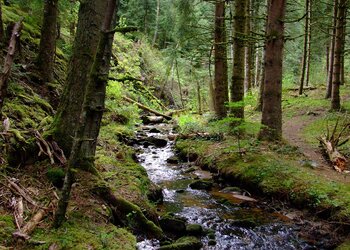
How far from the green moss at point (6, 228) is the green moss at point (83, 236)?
0.24 meters

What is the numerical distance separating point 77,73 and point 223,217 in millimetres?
3922

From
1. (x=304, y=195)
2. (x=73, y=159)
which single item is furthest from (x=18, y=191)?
(x=304, y=195)

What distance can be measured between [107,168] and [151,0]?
32223mm

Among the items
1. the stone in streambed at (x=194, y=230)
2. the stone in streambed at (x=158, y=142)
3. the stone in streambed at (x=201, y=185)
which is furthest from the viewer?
the stone in streambed at (x=158, y=142)

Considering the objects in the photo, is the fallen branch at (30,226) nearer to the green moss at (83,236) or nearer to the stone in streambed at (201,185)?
the green moss at (83,236)

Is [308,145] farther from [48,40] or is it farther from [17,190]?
[17,190]

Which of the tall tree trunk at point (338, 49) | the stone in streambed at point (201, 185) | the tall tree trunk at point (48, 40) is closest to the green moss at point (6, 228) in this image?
the stone in streambed at point (201, 185)

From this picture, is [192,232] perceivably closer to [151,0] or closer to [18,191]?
[18,191]

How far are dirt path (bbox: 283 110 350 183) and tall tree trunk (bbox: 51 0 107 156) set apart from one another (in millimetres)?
5453

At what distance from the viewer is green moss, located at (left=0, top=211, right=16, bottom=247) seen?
3470 millimetres

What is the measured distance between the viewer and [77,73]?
540 cm

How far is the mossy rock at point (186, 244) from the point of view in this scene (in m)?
4.89

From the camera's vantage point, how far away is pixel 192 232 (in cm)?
579

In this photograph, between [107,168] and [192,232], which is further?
[107,168]
